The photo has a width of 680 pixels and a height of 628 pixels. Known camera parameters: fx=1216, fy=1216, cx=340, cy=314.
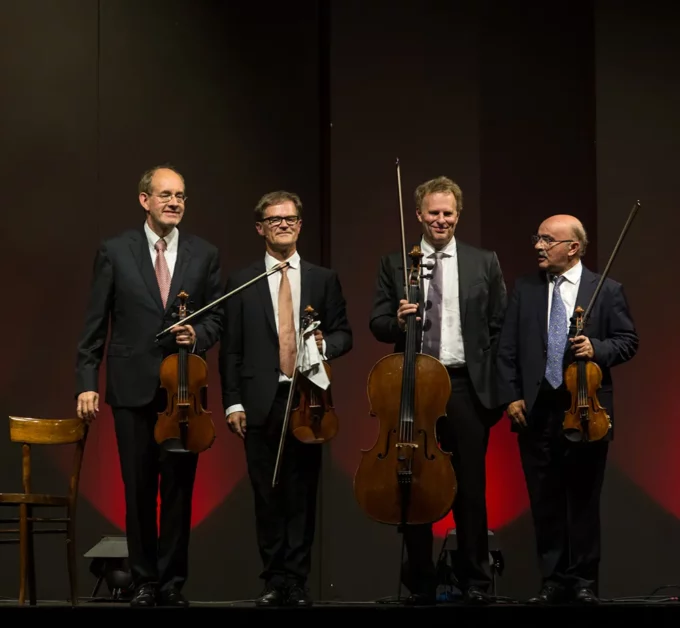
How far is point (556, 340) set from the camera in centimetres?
458

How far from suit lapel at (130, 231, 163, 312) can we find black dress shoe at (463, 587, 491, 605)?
154 centimetres

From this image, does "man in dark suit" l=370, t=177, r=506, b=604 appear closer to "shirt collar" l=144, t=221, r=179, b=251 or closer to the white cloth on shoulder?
the white cloth on shoulder

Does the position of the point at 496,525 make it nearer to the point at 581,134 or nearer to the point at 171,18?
the point at 581,134

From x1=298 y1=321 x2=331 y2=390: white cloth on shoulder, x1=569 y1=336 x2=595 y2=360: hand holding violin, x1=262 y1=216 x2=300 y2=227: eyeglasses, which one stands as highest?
x1=262 y1=216 x2=300 y2=227: eyeglasses

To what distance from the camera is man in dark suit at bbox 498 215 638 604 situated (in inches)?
177

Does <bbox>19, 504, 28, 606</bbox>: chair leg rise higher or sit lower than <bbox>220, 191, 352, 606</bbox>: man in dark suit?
lower

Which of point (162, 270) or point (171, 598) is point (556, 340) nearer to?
point (162, 270)

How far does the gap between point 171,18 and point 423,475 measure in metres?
3.07

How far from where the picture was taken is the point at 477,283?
4.61m

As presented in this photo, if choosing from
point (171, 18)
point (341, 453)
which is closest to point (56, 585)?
point (341, 453)

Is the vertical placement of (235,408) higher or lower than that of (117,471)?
higher

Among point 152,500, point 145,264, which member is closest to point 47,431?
point 152,500

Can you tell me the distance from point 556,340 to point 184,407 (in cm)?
141

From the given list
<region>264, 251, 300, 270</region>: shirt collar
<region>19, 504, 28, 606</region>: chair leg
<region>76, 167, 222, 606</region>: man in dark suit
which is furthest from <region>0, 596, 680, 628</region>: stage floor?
<region>264, 251, 300, 270</region>: shirt collar
